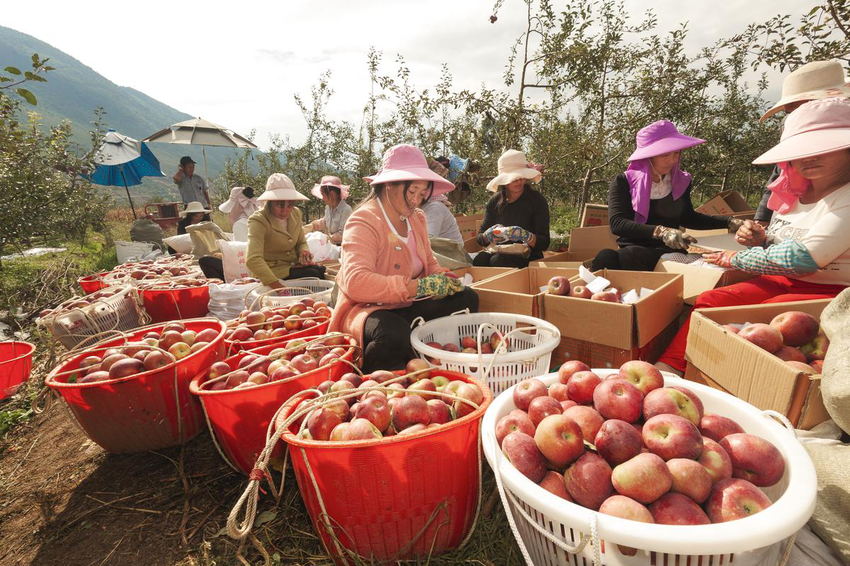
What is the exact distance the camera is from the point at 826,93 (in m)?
3.12

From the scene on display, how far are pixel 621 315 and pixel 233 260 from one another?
14.3 feet

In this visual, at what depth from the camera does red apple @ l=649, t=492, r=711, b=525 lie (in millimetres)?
1141

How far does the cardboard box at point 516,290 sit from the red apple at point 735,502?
6.07 ft

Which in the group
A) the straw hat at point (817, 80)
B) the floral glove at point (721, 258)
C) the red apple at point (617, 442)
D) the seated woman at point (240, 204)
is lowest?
the red apple at point (617, 442)

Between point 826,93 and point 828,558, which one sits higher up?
point 826,93

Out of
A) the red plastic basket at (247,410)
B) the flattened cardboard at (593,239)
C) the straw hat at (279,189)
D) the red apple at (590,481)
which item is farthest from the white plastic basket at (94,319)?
the flattened cardboard at (593,239)

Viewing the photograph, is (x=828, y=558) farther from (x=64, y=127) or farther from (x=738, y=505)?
(x=64, y=127)

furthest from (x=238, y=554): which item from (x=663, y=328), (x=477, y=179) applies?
(x=477, y=179)

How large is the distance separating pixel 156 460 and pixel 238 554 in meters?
1.21

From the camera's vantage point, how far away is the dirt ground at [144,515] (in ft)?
5.97

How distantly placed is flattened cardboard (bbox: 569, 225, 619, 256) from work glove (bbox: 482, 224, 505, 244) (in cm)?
140

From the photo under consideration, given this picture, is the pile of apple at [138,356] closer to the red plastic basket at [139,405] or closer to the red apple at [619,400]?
the red plastic basket at [139,405]

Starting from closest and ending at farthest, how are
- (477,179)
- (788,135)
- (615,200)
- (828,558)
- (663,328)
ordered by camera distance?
(828,558)
(788,135)
(663,328)
(615,200)
(477,179)

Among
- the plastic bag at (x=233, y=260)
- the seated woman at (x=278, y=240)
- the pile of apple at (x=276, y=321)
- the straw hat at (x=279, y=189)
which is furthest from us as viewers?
the plastic bag at (x=233, y=260)
